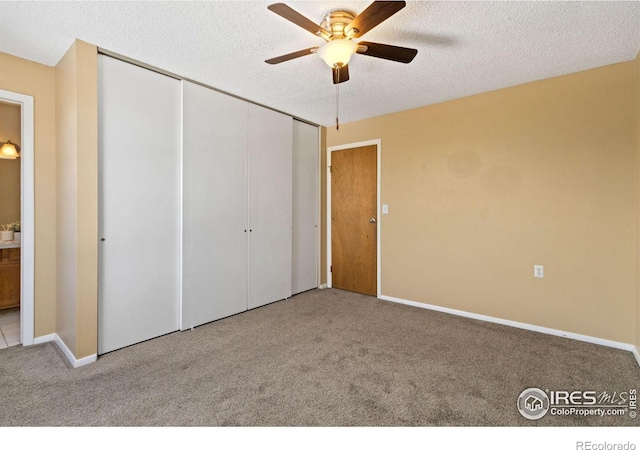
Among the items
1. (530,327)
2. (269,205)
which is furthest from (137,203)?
(530,327)

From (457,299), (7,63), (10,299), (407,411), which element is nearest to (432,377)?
(407,411)

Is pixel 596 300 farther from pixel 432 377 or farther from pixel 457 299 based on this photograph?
pixel 432 377

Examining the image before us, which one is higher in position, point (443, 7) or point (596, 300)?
point (443, 7)

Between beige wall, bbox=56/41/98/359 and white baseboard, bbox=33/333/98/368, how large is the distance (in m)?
0.03

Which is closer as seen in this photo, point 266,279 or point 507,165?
point 507,165

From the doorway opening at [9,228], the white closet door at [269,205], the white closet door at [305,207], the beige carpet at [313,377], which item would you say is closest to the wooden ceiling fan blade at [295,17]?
the white closet door at [269,205]

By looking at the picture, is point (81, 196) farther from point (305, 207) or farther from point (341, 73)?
point (305, 207)

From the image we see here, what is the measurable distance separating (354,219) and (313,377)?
2.45 m

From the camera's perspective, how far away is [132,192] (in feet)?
8.15

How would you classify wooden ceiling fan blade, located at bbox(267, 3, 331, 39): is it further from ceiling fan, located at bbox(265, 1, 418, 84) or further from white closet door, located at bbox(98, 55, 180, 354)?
white closet door, located at bbox(98, 55, 180, 354)

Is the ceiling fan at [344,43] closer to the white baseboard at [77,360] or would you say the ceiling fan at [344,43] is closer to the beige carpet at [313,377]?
the beige carpet at [313,377]

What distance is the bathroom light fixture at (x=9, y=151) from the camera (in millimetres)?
3583

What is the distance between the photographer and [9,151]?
3.61 meters

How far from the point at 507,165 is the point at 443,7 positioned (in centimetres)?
176
